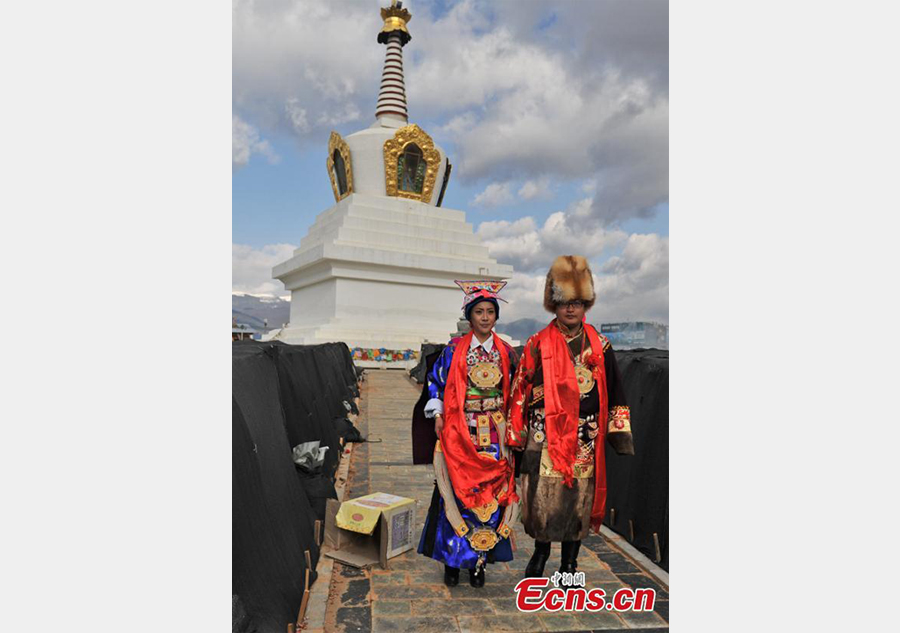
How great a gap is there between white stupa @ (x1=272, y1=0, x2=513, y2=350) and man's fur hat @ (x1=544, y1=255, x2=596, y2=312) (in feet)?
53.7

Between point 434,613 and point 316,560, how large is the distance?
40.3 inches

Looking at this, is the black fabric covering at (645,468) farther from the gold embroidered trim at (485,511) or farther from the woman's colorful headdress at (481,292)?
the woman's colorful headdress at (481,292)

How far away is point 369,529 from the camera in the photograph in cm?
391

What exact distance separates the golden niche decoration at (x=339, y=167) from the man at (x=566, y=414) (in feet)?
69.5

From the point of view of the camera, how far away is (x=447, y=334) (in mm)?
21812

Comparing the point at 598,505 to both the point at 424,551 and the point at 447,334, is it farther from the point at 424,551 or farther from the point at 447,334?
the point at 447,334

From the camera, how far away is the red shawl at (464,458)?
3.67 meters

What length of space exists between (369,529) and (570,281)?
209 centimetres

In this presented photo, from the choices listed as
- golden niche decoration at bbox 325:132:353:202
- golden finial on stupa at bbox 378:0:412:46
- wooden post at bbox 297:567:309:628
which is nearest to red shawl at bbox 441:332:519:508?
wooden post at bbox 297:567:309:628

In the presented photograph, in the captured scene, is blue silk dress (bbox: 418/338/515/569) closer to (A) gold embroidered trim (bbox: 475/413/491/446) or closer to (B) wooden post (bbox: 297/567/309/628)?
(A) gold embroidered trim (bbox: 475/413/491/446)

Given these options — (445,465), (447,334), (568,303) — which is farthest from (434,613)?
(447,334)

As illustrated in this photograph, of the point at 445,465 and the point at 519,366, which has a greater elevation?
the point at 519,366

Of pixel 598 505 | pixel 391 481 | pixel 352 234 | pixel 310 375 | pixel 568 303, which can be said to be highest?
pixel 352 234

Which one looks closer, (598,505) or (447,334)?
(598,505)
